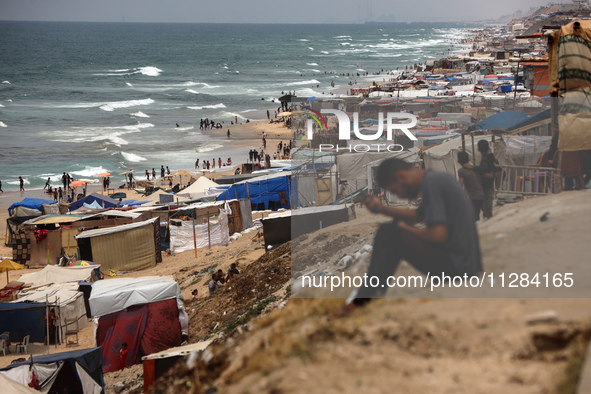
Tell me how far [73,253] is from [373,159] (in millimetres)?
13596

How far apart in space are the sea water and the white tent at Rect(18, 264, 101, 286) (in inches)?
809

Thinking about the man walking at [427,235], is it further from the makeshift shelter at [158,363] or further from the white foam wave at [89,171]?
the white foam wave at [89,171]

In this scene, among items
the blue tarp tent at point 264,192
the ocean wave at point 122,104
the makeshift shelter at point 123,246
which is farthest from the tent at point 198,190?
the ocean wave at point 122,104

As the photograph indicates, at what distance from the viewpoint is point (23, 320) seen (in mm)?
10961

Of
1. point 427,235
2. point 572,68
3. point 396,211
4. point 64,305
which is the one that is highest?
point 572,68

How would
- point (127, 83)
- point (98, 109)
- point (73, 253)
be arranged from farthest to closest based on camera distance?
point (127, 83) → point (98, 109) → point (73, 253)

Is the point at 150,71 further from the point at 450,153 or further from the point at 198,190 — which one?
the point at 450,153

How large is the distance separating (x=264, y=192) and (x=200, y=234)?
308cm

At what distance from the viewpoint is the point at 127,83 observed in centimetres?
8112

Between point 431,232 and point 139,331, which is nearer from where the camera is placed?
point 431,232

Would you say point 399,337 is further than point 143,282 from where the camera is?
No

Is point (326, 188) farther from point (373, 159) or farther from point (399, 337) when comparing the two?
point (399, 337)

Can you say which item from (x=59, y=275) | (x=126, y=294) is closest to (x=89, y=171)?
(x=59, y=275)

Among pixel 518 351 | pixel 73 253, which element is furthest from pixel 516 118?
pixel 73 253
